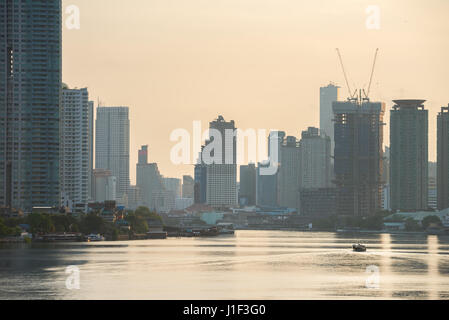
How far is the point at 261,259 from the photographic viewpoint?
636 ft

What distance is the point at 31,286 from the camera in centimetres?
13300
